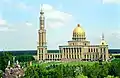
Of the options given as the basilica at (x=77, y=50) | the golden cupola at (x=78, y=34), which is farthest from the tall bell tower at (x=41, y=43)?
the golden cupola at (x=78, y=34)

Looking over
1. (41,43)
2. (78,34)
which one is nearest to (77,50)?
(78,34)

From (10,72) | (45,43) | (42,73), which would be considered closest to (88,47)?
(45,43)

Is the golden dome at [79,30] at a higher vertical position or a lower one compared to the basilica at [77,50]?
higher

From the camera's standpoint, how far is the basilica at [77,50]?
375 feet

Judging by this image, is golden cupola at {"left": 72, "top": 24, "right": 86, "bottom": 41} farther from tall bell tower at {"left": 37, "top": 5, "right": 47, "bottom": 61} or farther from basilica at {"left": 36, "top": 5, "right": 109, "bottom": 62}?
tall bell tower at {"left": 37, "top": 5, "right": 47, "bottom": 61}

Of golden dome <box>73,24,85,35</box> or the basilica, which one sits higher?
golden dome <box>73,24,85,35</box>

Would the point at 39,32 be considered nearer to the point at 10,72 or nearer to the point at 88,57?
the point at 88,57

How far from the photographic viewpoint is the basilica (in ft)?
375

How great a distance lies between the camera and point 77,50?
11444cm

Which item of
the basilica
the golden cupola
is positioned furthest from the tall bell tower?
the golden cupola

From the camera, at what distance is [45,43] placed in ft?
381

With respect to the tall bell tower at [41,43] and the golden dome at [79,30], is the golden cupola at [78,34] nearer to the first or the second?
the golden dome at [79,30]

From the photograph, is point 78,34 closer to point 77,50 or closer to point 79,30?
point 79,30

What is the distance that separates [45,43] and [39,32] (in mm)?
3121
